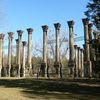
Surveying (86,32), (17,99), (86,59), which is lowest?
(17,99)

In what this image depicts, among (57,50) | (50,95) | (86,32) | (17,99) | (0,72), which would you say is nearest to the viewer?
(17,99)

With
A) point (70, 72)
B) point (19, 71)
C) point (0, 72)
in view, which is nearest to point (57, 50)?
point (70, 72)

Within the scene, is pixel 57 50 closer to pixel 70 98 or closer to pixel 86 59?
pixel 86 59

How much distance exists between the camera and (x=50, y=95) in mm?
20188

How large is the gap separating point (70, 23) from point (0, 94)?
3102cm

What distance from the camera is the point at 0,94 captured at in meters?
20.4

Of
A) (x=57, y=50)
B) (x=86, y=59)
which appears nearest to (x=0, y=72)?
(x=57, y=50)

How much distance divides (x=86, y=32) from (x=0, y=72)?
20932 millimetres

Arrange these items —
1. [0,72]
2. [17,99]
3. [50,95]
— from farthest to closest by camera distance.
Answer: [0,72]
[50,95]
[17,99]

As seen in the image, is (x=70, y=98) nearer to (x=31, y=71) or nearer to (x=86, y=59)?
(x=86, y=59)

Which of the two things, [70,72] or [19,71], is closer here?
[70,72]

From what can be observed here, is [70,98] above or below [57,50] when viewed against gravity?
below

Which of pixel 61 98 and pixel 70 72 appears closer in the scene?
pixel 61 98

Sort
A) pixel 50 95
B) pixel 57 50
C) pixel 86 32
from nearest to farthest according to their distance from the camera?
pixel 50 95
pixel 86 32
pixel 57 50
